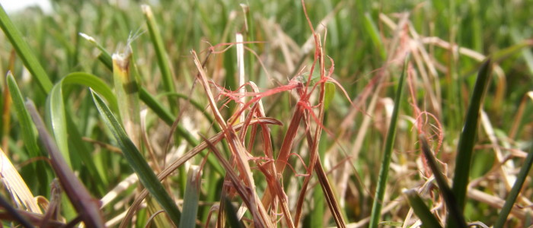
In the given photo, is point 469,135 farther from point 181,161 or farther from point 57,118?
point 57,118

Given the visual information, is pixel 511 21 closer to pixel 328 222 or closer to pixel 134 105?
pixel 328 222

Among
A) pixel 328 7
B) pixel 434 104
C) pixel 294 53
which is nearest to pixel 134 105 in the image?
pixel 434 104

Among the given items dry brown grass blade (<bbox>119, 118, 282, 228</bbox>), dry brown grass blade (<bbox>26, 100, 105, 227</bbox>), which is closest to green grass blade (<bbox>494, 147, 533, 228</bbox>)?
dry brown grass blade (<bbox>119, 118, 282, 228</bbox>)

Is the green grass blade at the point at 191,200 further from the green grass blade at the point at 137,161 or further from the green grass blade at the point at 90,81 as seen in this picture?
the green grass blade at the point at 90,81

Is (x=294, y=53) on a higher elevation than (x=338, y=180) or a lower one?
higher

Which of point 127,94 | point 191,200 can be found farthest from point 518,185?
point 127,94

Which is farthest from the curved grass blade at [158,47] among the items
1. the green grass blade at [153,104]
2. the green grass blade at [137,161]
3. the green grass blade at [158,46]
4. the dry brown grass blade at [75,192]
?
the dry brown grass blade at [75,192]
